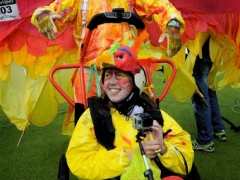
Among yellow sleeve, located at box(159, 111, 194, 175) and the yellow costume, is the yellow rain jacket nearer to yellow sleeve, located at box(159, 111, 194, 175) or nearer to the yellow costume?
yellow sleeve, located at box(159, 111, 194, 175)

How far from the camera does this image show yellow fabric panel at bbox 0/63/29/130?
2.74 m

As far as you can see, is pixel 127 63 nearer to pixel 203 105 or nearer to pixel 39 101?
pixel 39 101

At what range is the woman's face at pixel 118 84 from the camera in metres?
1.61

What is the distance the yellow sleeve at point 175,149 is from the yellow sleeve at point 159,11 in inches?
19.7

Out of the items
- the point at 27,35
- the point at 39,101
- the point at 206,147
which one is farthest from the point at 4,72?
the point at 206,147

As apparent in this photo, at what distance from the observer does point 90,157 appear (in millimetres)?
1622

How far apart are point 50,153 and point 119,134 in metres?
1.71

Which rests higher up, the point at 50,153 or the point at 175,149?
the point at 175,149

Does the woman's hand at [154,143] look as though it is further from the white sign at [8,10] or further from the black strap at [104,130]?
the white sign at [8,10]

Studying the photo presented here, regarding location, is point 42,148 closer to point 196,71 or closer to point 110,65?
point 196,71

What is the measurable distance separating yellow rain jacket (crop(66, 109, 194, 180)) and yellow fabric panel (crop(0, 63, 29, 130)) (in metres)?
1.21

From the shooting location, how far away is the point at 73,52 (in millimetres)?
2596

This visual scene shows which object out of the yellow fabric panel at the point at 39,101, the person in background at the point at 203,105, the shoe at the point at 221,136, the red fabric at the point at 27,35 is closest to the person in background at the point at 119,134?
the red fabric at the point at 27,35

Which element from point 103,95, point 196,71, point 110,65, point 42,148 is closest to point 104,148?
point 103,95
